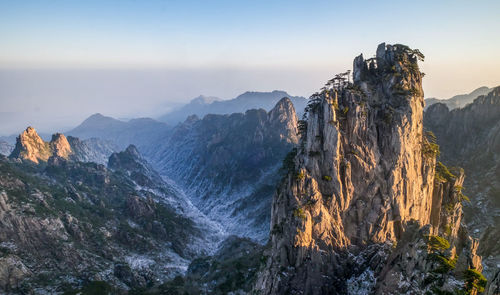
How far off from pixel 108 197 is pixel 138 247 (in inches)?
2297

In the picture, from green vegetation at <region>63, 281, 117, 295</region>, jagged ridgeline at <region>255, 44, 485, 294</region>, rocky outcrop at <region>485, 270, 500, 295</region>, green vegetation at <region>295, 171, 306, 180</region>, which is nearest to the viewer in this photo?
rocky outcrop at <region>485, 270, 500, 295</region>

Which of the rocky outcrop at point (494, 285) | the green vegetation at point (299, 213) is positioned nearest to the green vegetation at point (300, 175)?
the green vegetation at point (299, 213)

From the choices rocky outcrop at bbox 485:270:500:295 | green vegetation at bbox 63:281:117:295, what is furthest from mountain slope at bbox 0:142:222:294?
rocky outcrop at bbox 485:270:500:295

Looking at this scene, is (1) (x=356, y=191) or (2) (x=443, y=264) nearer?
(2) (x=443, y=264)

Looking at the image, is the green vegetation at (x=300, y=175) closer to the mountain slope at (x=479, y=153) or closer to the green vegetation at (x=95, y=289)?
the mountain slope at (x=479, y=153)

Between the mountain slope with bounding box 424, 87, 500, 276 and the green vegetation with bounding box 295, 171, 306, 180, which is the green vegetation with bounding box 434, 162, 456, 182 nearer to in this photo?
the mountain slope with bounding box 424, 87, 500, 276

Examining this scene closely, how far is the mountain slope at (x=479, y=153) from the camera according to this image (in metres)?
107

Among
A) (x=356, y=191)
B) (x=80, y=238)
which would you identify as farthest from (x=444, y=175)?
(x=80, y=238)

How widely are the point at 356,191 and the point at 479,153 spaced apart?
4092 inches

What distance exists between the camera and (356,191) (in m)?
78.0

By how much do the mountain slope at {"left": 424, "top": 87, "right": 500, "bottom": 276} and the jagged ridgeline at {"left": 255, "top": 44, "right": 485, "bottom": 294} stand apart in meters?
26.9

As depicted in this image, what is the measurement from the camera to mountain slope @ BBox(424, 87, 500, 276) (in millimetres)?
107475

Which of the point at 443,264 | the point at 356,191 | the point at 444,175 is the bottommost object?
the point at 443,264

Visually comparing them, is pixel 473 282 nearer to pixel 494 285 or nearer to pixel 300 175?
pixel 494 285
